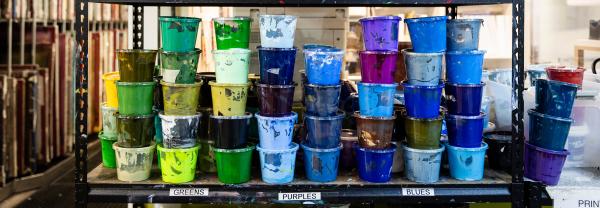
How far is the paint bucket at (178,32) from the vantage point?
69.8 inches

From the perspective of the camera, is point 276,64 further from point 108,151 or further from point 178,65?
point 108,151

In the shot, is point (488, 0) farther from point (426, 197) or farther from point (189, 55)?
point (189, 55)

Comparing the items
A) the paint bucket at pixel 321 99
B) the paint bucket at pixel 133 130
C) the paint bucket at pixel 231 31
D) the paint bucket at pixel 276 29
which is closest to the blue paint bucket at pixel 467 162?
the paint bucket at pixel 321 99

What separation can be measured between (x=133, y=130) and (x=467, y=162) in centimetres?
117

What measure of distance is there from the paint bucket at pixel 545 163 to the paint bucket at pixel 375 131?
1.79ft

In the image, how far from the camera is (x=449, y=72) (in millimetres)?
1860

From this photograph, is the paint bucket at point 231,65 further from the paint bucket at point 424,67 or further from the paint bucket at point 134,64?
the paint bucket at point 424,67

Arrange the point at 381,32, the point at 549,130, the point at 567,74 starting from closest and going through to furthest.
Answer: the point at 381,32 < the point at 549,130 < the point at 567,74

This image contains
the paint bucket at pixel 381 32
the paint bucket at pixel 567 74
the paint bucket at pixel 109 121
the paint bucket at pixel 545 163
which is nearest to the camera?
the paint bucket at pixel 381 32

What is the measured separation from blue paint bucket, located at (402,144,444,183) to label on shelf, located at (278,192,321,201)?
34 centimetres

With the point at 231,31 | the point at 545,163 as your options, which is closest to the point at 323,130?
the point at 231,31

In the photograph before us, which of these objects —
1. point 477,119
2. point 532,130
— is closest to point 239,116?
point 477,119

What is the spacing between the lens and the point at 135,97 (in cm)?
182

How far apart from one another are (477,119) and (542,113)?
263 mm
